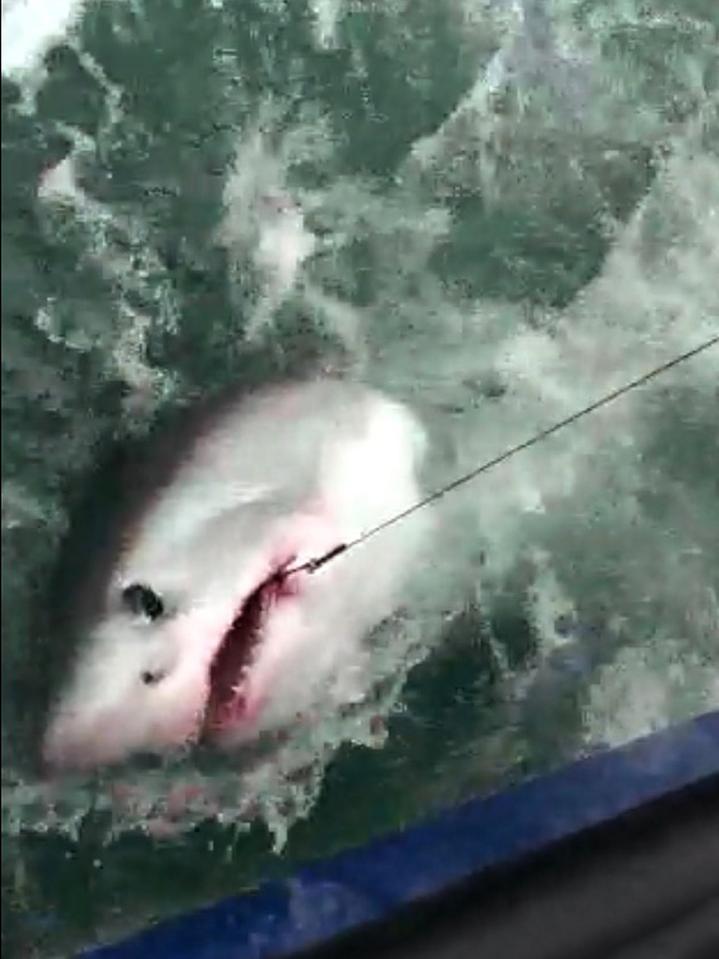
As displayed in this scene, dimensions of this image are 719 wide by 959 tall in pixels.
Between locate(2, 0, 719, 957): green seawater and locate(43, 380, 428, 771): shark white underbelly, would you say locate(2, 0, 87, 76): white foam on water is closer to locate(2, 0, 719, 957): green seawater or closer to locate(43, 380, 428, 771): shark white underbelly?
locate(2, 0, 719, 957): green seawater

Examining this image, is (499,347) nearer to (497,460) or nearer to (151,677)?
(497,460)

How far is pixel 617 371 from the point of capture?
1.08 m

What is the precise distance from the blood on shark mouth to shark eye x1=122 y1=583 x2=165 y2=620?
0.05 metres

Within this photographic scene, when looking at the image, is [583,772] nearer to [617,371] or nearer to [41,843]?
[617,371]

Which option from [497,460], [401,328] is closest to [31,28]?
[401,328]

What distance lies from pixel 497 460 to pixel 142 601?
27 cm

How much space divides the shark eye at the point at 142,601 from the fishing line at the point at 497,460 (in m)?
0.08

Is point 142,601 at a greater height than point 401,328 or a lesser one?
lesser

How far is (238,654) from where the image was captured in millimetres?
948

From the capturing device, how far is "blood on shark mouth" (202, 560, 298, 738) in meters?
0.94

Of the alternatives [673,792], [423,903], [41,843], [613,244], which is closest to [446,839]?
[423,903]

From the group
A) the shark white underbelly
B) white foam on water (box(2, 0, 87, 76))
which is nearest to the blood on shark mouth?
the shark white underbelly

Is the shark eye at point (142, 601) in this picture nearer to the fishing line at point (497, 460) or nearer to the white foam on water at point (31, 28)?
the fishing line at point (497, 460)

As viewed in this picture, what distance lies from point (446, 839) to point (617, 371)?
0.35m
